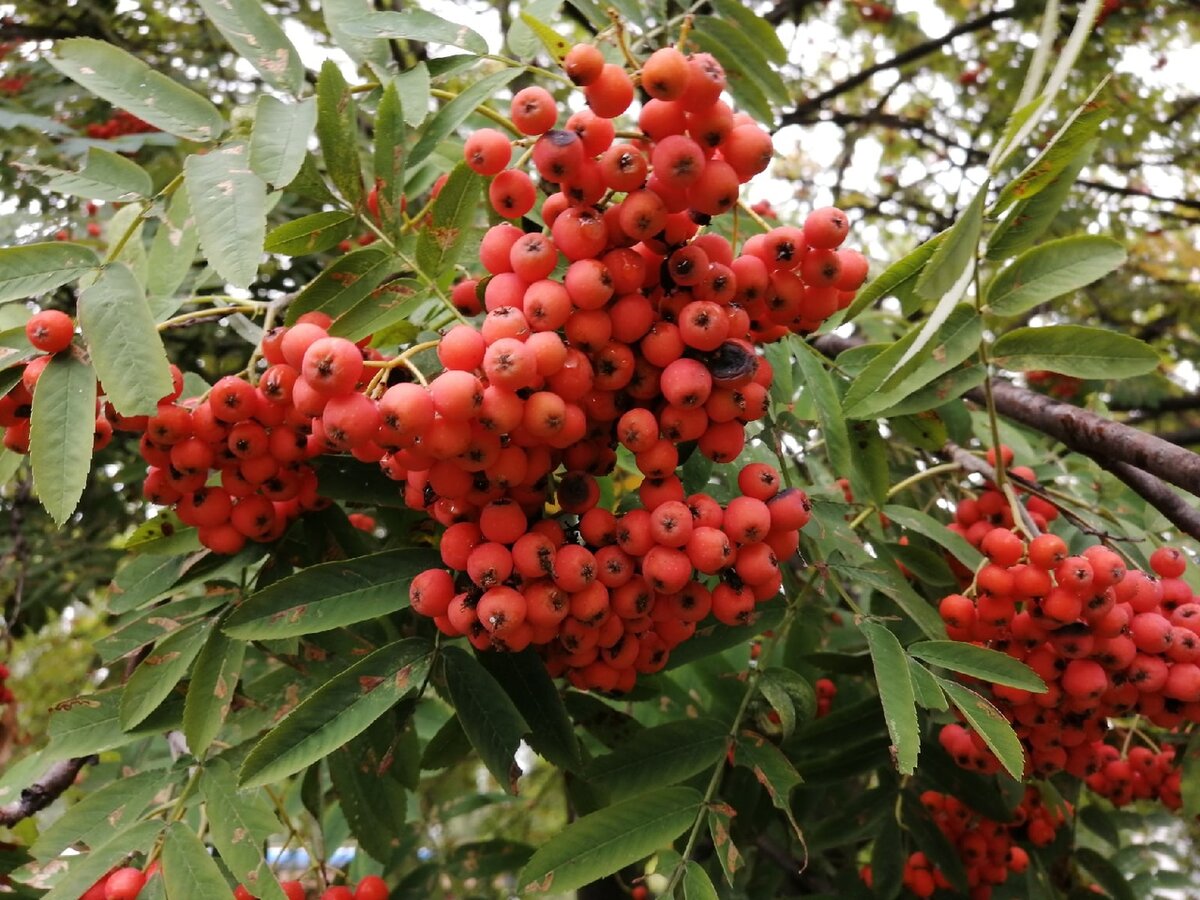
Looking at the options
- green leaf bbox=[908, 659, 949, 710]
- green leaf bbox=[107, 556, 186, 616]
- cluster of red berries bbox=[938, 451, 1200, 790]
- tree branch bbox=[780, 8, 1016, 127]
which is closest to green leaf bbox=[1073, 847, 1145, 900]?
cluster of red berries bbox=[938, 451, 1200, 790]

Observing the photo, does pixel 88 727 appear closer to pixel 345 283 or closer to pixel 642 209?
pixel 345 283

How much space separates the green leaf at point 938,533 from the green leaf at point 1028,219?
0.61 m

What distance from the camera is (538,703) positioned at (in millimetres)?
1869

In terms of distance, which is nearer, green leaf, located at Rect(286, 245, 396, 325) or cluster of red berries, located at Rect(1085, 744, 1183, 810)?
green leaf, located at Rect(286, 245, 396, 325)

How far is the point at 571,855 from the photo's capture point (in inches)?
67.7

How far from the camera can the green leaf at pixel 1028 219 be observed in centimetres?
176

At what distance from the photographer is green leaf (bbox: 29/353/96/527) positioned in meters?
1.55

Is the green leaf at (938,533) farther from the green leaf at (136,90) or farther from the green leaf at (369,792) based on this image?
the green leaf at (136,90)

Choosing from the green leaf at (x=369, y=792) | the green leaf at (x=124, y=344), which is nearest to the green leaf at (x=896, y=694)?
the green leaf at (x=369, y=792)

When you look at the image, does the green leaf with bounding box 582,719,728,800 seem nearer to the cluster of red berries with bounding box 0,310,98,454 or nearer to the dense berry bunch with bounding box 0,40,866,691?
the dense berry bunch with bounding box 0,40,866,691

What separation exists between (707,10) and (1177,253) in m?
4.69

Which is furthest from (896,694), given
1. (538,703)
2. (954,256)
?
(954,256)

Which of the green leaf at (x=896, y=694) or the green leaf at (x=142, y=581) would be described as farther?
the green leaf at (x=142, y=581)

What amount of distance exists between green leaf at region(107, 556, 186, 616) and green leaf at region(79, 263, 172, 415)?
1.94 feet
